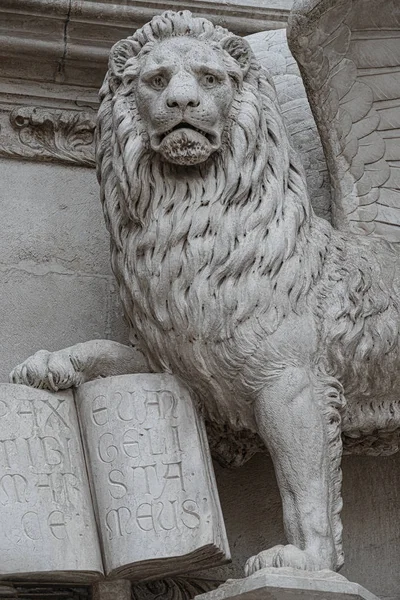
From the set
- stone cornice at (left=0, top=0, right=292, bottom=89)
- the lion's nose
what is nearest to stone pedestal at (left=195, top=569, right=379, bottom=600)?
the lion's nose

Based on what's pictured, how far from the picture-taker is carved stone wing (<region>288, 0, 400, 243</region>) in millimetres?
5337

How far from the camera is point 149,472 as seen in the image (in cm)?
497

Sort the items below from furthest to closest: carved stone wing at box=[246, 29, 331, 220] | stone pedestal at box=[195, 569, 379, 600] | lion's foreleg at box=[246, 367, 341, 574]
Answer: carved stone wing at box=[246, 29, 331, 220]
lion's foreleg at box=[246, 367, 341, 574]
stone pedestal at box=[195, 569, 379, 600]

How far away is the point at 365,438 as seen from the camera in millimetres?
5301

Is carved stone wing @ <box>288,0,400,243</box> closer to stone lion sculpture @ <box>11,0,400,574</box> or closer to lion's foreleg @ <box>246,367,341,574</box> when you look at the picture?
stone lion sculpture @ <box>11,0,400,574</box>

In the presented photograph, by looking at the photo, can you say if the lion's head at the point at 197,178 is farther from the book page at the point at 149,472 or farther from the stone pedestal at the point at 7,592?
the stone pedestal at the point at 7,592

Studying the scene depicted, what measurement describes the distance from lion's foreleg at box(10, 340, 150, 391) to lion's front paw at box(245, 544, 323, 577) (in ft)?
2.14

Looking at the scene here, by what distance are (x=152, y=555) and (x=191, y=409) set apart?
1.33 feet

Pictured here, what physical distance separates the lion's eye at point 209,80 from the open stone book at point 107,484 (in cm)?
76

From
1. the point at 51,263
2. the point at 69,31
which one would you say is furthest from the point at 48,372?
the point at 69,31

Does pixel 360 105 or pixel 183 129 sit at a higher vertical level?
pixel 360 105

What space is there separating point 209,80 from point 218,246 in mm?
444

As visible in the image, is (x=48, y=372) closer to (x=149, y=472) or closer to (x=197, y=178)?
(x=149, y=472)

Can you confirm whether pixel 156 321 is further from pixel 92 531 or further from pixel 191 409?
pixel 92 531
